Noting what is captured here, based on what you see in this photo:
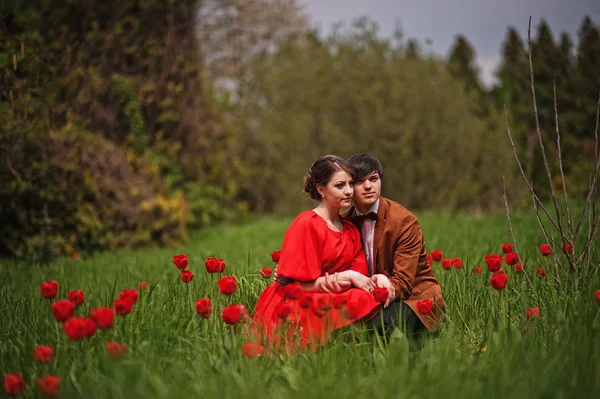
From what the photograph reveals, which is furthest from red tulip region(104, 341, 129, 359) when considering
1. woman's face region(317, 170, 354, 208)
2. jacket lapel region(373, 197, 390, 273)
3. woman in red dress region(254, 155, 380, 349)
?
jacket lapel region(373, 197, 390, 273)

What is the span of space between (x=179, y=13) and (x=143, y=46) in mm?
987

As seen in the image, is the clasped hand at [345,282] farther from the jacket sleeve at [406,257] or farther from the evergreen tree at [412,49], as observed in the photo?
the evergreen tree at [412,49]

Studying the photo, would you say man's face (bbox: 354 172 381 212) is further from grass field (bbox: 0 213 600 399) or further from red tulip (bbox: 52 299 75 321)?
red tulip (bbox: 52 299 75 321)

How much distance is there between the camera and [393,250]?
3137 mm

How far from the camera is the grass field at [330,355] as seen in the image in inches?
81.0

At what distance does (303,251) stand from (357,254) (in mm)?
392

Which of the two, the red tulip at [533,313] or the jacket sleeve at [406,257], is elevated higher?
the jacket sleeve at [406,257]

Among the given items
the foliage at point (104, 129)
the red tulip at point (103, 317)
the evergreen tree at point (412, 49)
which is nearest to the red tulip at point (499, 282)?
the red tulip at point (103, 317)

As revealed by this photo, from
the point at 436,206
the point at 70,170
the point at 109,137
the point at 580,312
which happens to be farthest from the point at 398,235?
the point at 436,206

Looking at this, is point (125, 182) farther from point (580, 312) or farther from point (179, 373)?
point (580, 312)

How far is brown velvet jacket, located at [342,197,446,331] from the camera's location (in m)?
2.99

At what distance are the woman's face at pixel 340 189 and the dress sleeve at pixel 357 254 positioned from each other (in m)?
Result: 0.23

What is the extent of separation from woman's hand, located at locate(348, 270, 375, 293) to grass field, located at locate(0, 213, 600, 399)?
279 mm

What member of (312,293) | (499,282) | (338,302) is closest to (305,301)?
(338,302)
